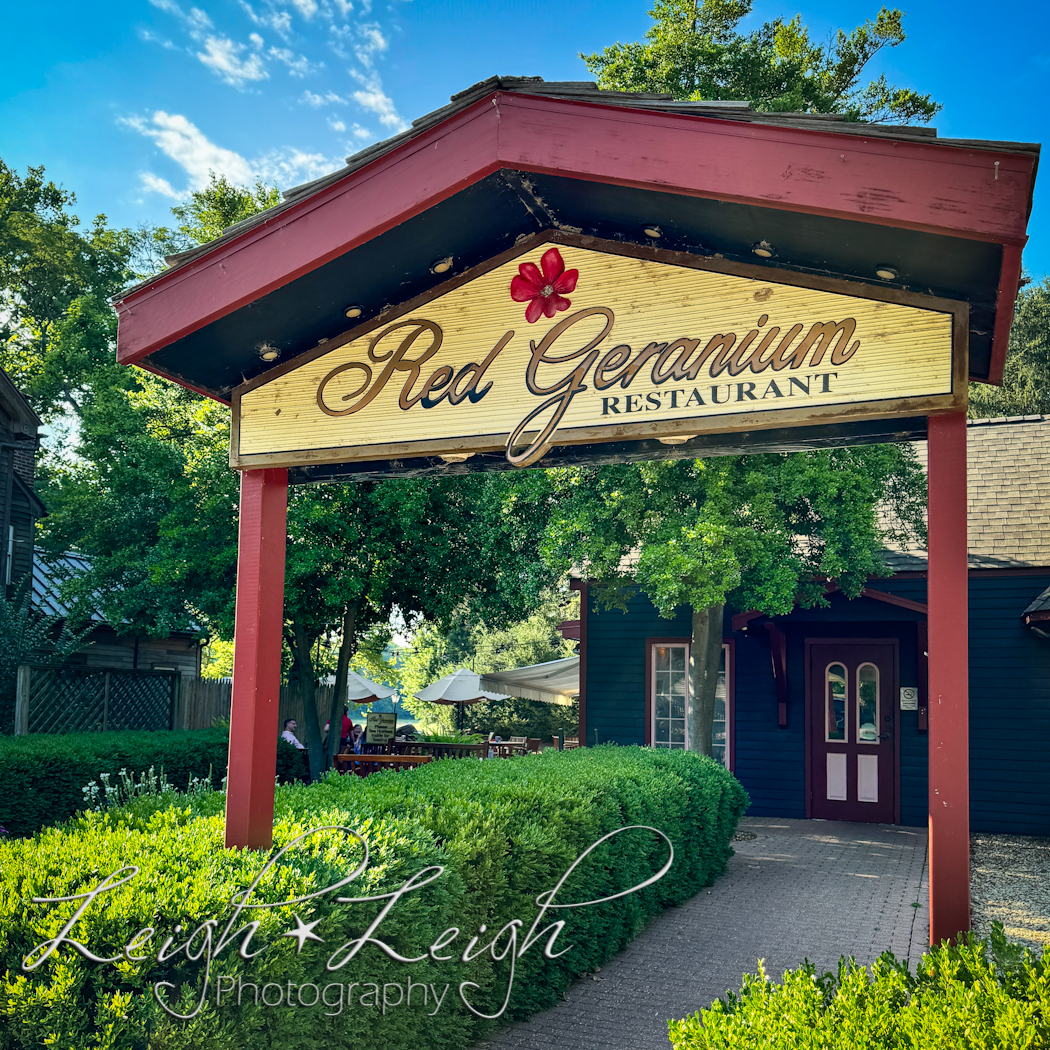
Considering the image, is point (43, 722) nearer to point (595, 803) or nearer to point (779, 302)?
point (595, 803)

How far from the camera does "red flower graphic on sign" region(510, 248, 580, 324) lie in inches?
179

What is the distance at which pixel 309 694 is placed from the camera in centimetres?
1582

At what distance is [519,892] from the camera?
5352 mm

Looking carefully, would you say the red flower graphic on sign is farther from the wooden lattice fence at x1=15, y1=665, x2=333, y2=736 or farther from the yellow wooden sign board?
the wooden lattice fence at x1=15, y1=665, x2=333, y2=736

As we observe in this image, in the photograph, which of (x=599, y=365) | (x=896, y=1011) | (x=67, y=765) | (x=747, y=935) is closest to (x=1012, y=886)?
(x=747, y=935)

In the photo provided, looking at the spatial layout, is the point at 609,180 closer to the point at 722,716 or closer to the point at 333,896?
the point at 333,896

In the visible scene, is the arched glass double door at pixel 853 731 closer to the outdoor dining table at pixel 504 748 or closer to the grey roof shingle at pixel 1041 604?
the grey roof shingle at pixel 1041 604

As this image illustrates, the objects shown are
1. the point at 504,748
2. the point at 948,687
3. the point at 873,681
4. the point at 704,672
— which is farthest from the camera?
the point at 504,748

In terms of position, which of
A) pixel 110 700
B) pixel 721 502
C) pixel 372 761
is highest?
pixel 721 502

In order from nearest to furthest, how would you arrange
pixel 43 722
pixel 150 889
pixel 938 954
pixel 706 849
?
pixel 938 954, pixel 150 889, pixel 706 849, pixel 43 722

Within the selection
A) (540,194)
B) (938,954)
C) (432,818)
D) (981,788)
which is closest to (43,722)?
(432,818)

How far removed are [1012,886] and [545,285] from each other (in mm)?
8701

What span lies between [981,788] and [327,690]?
45.1ft

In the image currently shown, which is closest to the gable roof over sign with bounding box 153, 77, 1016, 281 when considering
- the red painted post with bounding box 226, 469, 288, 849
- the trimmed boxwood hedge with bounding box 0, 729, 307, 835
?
the red painted post with bounding box 226, 469, 288, 849
